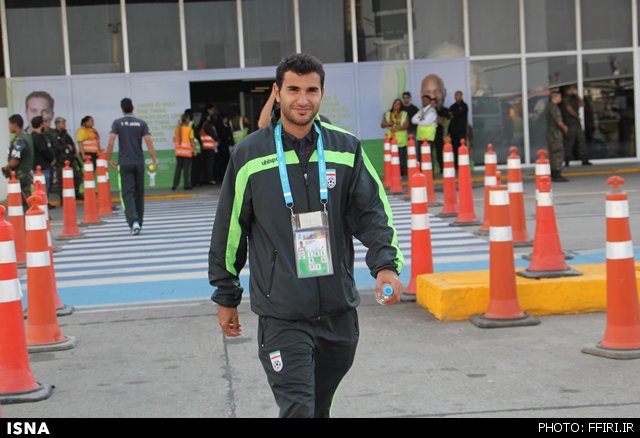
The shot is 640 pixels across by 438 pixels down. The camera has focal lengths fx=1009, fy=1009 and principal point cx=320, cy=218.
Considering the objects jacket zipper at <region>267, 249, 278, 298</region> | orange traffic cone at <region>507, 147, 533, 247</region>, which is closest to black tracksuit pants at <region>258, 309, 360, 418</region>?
jacket zipper at <region>267, 249, 278, 298</region>

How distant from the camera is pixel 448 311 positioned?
28.2 feet

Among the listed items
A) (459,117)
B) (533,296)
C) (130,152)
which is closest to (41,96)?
(459,117)

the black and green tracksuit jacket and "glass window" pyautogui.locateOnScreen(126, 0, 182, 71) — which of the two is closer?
the black and green tracksuit jacket

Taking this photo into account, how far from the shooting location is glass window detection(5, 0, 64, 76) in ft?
83.9

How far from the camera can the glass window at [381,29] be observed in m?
26.2

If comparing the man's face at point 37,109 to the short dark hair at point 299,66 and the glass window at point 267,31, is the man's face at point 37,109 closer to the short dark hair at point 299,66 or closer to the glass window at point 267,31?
the glass window at point 267,31

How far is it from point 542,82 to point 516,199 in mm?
15300

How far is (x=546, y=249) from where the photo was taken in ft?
30.2

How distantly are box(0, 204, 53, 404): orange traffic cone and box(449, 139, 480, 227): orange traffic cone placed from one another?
9.30 m

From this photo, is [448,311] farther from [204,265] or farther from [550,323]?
[204,265]

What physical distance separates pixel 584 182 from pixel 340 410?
16873 mm

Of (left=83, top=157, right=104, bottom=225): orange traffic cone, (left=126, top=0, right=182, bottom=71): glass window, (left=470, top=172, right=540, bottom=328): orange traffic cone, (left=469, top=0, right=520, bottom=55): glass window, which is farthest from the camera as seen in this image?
(left=469, top=0, right=520, bottom=55): glass window

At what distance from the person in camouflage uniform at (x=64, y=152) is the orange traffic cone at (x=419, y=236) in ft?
44.7

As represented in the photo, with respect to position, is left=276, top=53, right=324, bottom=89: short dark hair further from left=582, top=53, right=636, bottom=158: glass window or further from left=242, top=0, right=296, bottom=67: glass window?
left=582, top=53, right=636, bottom=158: glass window
